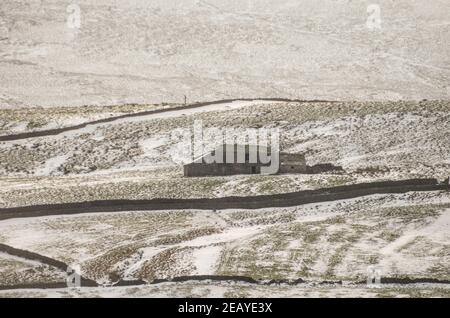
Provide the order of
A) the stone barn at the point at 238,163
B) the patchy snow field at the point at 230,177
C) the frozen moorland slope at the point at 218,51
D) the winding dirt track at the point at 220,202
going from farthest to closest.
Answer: the frozen moorland slope at the point at 218,51
the stone barn at the point at 238,163
the patchy snow field at the point at 230,177
the winding dirt track at the point at 220,202

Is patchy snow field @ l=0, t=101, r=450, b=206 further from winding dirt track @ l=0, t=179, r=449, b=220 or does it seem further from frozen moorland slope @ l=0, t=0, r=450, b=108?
frozen moorland slope @ l=0, t=0, r=450, b=108

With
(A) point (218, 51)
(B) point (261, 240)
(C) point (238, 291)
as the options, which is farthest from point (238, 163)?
(A) point (218, 51)

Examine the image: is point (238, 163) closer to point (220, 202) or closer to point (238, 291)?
point (220, 202)

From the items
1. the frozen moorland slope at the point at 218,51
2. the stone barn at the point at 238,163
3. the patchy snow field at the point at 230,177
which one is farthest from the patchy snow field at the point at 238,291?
the frozen moorland slope at the point at 218,51

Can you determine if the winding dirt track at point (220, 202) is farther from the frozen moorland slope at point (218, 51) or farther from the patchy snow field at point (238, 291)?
the frozen moorland slope at point (218, 51)

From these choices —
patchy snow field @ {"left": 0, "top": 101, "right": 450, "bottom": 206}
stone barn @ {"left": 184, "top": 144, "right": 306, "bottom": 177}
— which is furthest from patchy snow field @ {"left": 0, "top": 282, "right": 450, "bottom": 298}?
stone barn @ {"left": 184, "top": 144, "right": 306, "bottom": 177}
